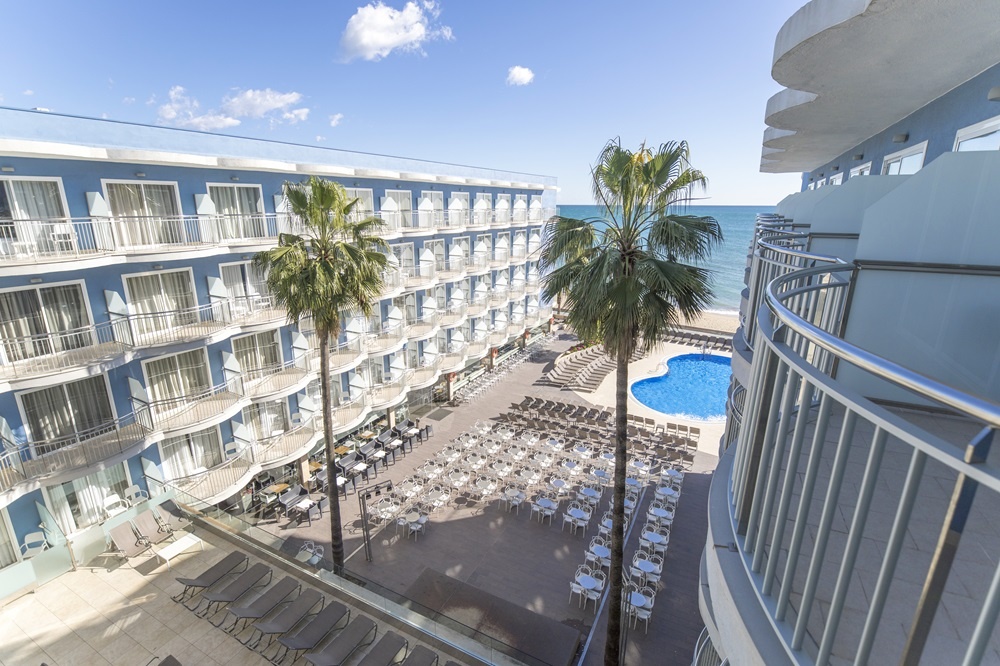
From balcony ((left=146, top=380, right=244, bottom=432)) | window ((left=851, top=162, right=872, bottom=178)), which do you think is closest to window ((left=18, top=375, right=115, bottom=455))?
balcony ((left=146, top=380, right=244, bottom=432))

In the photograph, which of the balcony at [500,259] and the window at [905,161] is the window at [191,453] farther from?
the window at [905,161]

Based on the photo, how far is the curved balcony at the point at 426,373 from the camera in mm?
25828

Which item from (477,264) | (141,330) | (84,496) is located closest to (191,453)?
(84,496)

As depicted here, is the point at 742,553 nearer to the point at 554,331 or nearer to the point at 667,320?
the point at 667,320

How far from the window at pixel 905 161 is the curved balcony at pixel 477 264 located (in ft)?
69.1

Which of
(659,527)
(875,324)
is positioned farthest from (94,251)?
(659,527)

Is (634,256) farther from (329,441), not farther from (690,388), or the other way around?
(690,388)

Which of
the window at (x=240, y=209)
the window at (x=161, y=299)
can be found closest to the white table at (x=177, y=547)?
the window at (x=161, y=299)

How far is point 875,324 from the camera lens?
6.09 metres

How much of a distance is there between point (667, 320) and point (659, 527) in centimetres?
1091

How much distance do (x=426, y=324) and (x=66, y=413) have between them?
15564 mm

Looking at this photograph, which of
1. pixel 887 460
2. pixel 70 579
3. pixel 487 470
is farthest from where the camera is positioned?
pixel 487 470

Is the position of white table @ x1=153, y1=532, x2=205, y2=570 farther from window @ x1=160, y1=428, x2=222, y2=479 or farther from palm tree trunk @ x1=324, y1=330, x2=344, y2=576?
window @ x1=160, y1=428, x2=222, y2=479

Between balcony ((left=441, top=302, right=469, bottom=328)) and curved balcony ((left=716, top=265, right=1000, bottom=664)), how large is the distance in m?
23.8
